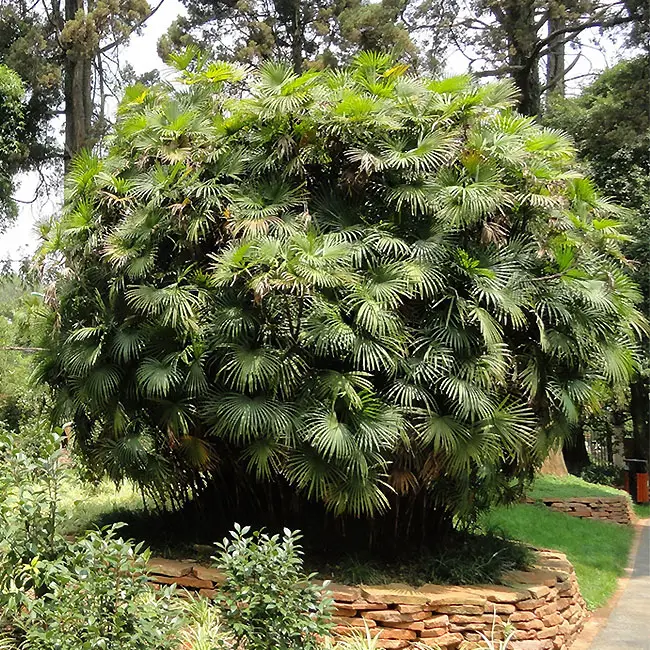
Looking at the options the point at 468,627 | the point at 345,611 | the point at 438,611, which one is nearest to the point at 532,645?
the point at 468,627

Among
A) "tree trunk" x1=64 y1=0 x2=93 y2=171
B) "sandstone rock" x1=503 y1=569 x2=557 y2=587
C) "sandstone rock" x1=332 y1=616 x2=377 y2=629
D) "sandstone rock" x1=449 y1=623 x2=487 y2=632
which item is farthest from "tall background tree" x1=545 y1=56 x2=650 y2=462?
"tree trunk" x1=64 y1=0 x2=93 y2=171

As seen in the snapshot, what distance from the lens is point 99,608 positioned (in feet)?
13.1

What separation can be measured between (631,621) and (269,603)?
4.44m

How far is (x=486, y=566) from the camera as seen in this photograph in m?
6.39

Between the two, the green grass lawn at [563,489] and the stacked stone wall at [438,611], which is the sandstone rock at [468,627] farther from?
the green grass lawn at [563,489]

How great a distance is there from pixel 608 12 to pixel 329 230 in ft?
38.9

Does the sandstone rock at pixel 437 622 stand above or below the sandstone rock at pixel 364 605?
below

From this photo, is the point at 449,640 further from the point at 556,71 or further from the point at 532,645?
the point at 556,71

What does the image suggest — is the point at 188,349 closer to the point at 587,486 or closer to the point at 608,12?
Answer: the point at 587,486

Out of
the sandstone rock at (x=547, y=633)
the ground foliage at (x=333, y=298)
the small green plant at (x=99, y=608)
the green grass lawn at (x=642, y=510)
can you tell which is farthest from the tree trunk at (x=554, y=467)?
the small green plant at (x=99, y=608)

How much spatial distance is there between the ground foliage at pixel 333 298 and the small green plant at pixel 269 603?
1.24 meters

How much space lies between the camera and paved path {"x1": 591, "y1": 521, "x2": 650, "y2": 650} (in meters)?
6.26

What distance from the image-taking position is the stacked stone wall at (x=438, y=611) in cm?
553

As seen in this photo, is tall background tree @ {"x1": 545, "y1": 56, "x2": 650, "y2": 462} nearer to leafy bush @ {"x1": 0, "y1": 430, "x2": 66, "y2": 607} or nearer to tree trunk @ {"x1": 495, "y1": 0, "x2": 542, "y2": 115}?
tree trunk @ {"x1": 495, "y1": 0, "x2": 542, "y2": 115}
